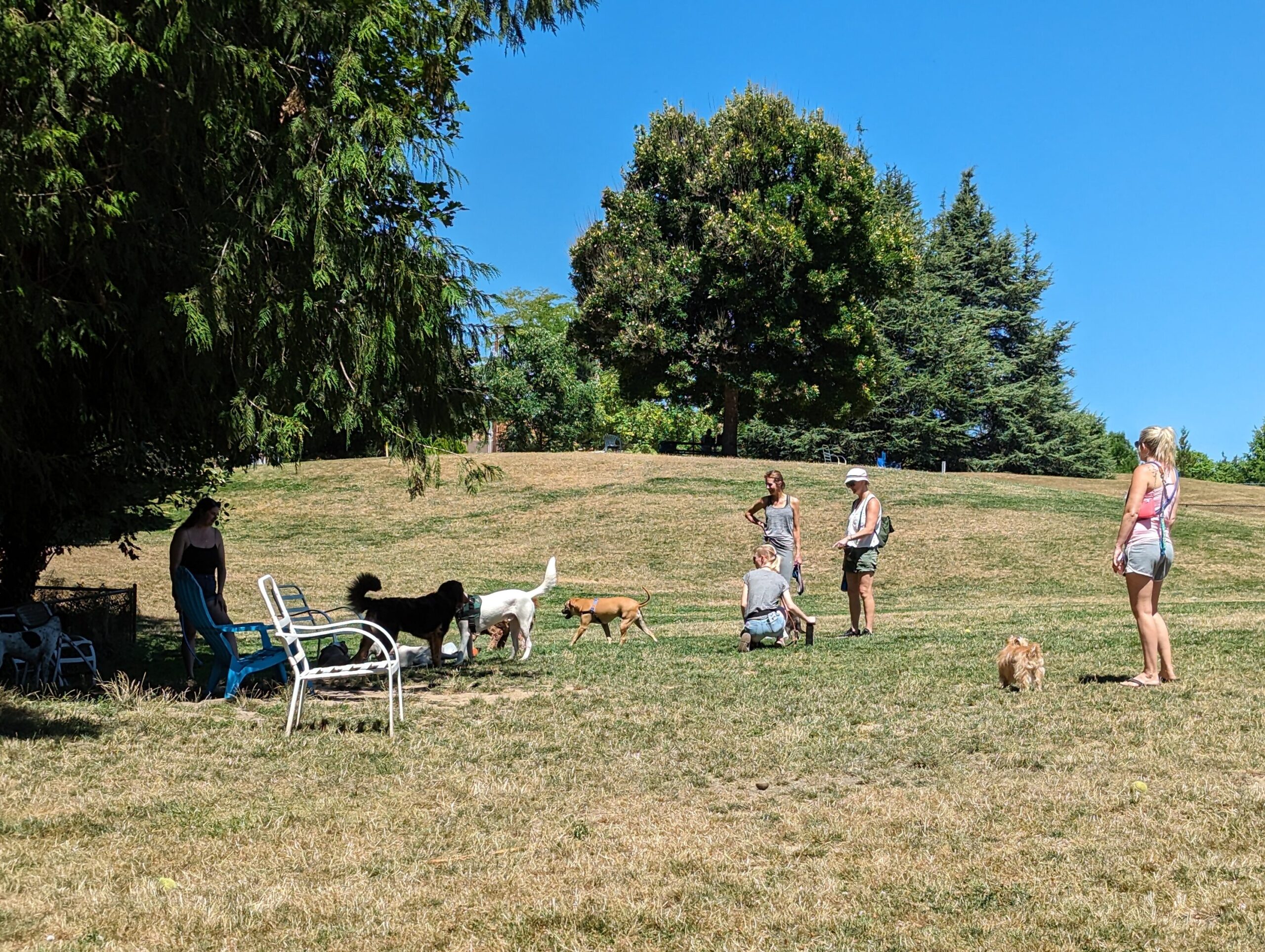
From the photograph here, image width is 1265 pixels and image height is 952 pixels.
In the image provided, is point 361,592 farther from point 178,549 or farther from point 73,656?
point 73,656

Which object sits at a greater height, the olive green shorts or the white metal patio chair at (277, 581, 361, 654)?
the olive green shorts

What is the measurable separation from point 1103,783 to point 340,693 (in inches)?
246

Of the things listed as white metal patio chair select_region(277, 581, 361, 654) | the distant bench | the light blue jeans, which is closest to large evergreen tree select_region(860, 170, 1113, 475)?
the distant bench

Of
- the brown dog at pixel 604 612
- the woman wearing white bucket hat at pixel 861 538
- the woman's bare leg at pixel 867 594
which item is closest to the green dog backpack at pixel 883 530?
the woman wearing white bucket hat at pixel 861 538

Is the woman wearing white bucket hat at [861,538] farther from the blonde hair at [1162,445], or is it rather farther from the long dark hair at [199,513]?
the long dark hair at [199,513]

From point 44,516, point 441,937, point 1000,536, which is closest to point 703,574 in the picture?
point 1000,536

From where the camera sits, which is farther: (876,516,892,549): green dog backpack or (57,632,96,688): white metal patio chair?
(876,516,892,549): green dog backpack

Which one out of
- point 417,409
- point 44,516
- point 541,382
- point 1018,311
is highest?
point 1018,311

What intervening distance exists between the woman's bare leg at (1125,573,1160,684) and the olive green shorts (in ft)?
11.6

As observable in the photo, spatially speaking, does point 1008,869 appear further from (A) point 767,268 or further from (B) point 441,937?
(A) point 767,268

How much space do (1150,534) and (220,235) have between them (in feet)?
23.0

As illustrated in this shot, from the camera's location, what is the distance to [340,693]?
9812 mm

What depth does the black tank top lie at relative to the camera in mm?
10078

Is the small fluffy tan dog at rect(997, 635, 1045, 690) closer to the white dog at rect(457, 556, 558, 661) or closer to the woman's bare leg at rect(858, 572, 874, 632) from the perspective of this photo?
the woman's bare leg at rect(858, 572, 874, 632)
